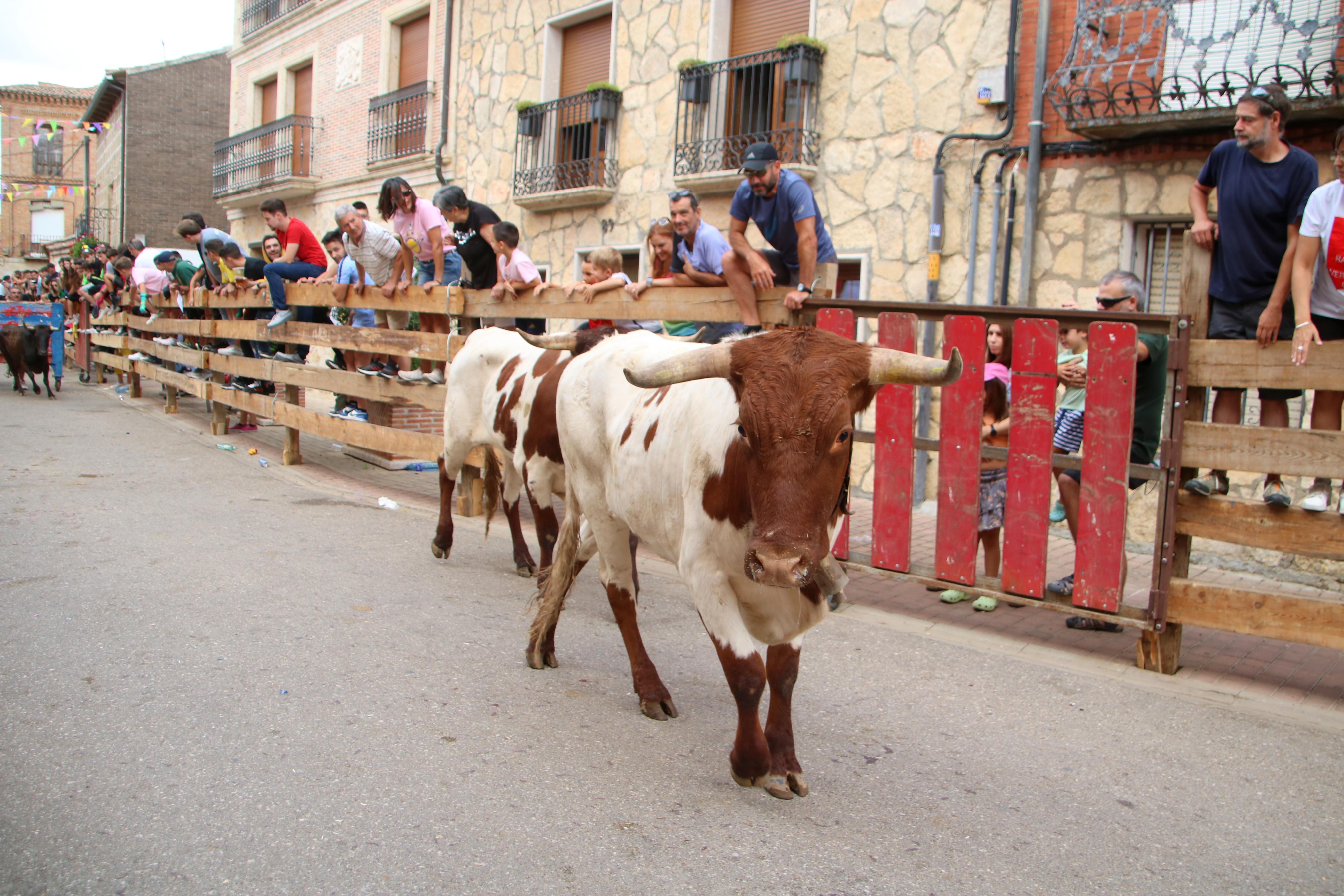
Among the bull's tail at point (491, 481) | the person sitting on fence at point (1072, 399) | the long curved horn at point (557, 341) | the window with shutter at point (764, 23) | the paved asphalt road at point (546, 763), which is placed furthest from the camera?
the window with shutter at point (764, 23)

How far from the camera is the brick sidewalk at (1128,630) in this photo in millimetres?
4629

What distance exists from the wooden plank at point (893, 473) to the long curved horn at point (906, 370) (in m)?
2.30

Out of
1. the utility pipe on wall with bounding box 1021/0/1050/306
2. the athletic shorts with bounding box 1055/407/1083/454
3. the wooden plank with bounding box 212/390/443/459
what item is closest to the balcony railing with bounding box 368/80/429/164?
the wooden plank with bounding box 212/390/443/459

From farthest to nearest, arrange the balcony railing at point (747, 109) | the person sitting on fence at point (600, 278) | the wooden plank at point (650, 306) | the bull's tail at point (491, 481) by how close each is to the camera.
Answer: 1. the balcony railing at point (747, 109)
2. the person sitting on fence at point (600, 278)
3. the bull's tail at point (491, 481)
4. the wooden plank at point (650, 306)

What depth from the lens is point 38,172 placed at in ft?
171

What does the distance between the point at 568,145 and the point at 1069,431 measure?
9803 millimetres

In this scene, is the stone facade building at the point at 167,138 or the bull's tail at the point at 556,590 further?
the stone facade building at the point at 167,138

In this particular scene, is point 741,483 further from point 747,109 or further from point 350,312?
point 747,109

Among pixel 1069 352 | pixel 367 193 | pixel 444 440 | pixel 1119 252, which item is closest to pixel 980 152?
pixel 1119 252

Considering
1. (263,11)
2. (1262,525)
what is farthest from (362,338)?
(263,11)

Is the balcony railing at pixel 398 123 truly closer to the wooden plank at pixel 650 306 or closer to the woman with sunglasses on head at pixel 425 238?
the woman with sunglasses on head at pixel 425 238

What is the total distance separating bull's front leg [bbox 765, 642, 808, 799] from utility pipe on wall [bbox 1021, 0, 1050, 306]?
6.15 meters

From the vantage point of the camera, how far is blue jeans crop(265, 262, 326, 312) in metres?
10.6

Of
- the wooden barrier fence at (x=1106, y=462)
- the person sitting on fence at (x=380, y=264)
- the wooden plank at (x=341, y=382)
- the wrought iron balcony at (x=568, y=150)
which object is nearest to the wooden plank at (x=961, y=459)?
the wooden barrier fence at (x=1106, y=462)
